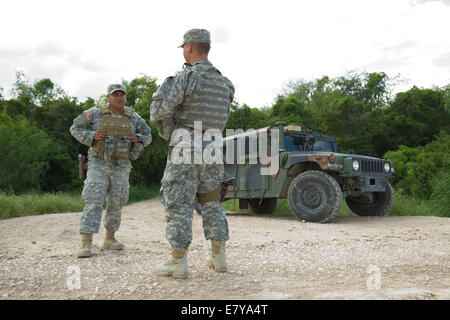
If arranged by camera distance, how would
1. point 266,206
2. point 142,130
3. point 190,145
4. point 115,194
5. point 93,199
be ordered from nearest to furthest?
1. point 190,145
2. point 93,199
3. point 115,194
4. point 142,130
5. point 266,206

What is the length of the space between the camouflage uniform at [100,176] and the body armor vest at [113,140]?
0.02 metres

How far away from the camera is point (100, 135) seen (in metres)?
3.52

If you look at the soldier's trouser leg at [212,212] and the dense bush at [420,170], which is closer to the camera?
the soldier's trouser leg at [212,212]

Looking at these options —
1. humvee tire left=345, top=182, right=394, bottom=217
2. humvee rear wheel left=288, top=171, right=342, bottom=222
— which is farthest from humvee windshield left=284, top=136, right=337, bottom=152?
humvee tire left=345, top=182, right=394, bottom=217

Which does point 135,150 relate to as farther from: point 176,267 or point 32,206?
point 32,206

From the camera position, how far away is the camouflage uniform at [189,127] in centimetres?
254

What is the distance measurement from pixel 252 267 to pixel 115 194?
149 centimetres

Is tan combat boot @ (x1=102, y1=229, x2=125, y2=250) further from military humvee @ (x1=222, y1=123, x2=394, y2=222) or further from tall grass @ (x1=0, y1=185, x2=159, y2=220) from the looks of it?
tall grass @ (x1=0, y1=185, x2=159, y2=220)

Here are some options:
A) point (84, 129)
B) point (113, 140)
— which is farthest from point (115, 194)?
point (84, 129)

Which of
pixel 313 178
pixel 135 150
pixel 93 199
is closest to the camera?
pixel 93 199

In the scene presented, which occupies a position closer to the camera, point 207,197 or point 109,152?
point 207,197

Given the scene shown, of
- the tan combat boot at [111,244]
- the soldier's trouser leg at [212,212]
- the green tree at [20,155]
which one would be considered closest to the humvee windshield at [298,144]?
the tan combat boot at [111,244]

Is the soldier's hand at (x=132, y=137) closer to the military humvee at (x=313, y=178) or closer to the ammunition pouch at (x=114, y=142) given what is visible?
the ammunition pouch at (x=114, y=142)
